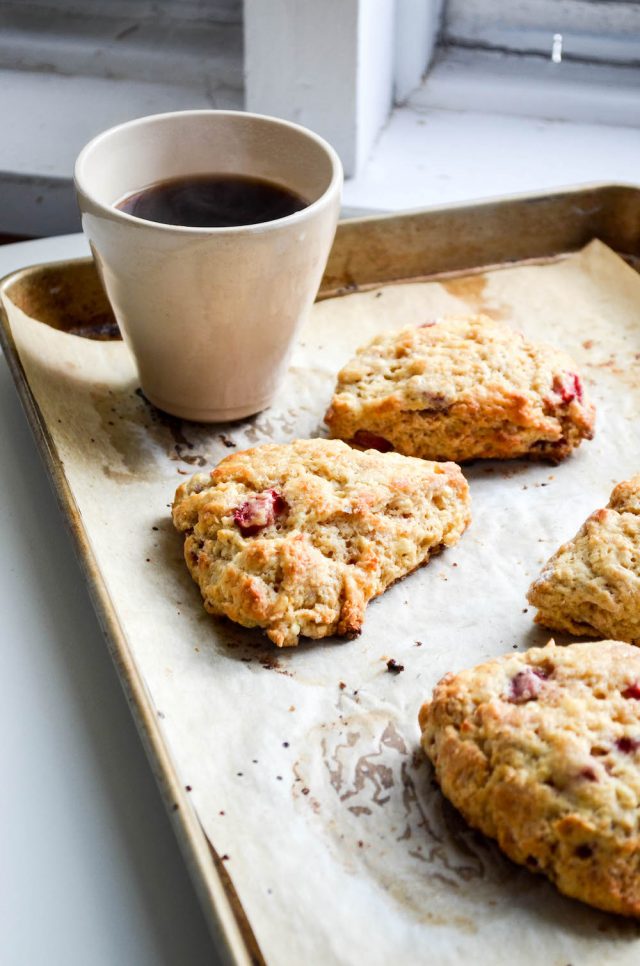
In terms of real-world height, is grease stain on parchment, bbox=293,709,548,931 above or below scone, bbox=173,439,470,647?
below

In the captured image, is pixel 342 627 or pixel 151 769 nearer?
pixel 151 769

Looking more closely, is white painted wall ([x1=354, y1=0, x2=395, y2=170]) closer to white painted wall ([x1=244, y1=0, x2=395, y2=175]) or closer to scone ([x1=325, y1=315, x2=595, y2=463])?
white painted wall ([x1=244, y1=0, x2=395, y2=175])

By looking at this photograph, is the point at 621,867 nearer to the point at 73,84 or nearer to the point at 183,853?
the point at 183,853

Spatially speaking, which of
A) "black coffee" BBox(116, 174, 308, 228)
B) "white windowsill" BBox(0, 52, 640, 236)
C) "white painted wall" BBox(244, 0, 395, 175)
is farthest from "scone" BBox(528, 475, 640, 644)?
"white painted wall" BBox(244, 0, 395, 175)

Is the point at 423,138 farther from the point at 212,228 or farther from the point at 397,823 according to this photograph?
the point at 397,823

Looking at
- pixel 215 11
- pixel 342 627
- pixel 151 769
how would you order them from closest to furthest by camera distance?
pixel 151 769
pixel 342 627
pixel 215 11

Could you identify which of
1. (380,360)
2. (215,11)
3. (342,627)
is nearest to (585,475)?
(380,360)
